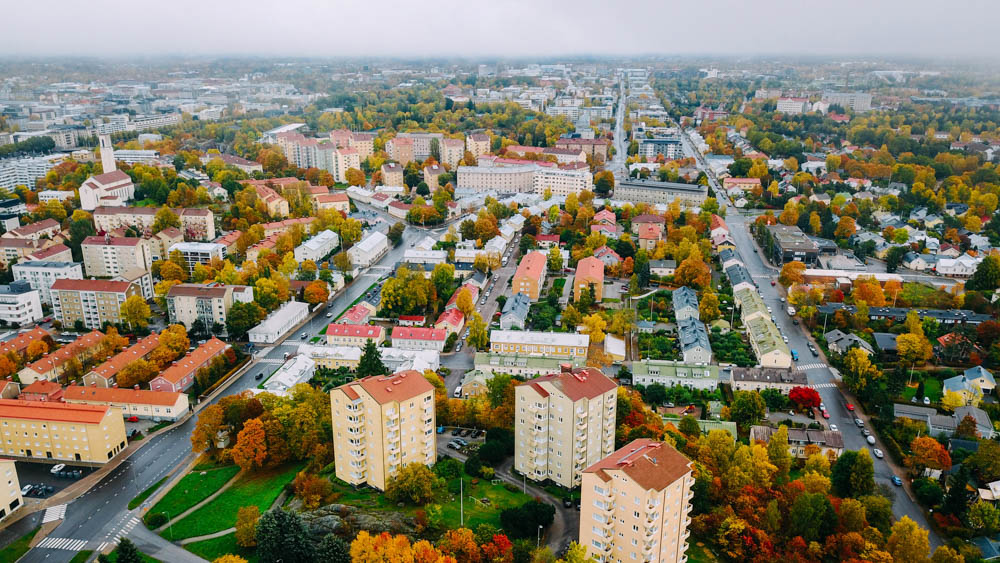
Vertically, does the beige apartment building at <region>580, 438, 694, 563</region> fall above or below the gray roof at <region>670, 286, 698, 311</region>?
above

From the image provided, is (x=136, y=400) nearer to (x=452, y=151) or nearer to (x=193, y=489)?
(x=193, y=489)

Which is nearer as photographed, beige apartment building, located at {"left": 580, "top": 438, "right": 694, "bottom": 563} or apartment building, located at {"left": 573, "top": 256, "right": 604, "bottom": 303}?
beige apartment building, located at {"left": 580, "top": 438, "right": 694, "bottom": 563}

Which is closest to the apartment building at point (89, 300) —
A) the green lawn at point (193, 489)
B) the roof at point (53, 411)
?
the roof at point (53, 411)

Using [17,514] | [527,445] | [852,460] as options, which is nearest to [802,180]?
[852,460]

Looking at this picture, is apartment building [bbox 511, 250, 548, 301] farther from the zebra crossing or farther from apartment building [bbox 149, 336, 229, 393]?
the zebra crossing

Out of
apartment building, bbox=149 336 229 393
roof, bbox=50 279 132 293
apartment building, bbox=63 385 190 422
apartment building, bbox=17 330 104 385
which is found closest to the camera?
apartment building, bbox=63 385 190 422

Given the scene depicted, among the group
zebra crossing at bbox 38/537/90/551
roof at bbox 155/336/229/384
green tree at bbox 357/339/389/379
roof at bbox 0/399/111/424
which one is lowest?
zebra crossing at bbox 38/537/90/551

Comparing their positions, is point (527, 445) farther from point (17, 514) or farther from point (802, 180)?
point (802, 180)

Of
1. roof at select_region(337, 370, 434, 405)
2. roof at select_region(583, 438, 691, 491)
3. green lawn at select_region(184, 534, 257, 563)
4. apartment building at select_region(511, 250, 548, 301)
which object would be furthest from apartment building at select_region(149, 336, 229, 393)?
roof at select_region(583, 438, 691, 491)
